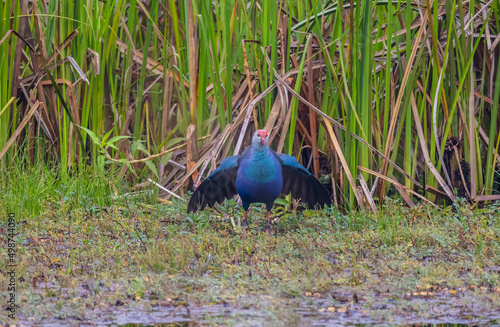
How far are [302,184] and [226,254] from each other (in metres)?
1.38

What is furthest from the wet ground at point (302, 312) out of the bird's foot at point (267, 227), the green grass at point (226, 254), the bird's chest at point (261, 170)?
the bird's chest at point (261, 170)

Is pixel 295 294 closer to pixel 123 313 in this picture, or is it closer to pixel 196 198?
pixel 123 313

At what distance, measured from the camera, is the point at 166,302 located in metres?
3.14

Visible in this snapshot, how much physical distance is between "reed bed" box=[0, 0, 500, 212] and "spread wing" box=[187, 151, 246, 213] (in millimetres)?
131

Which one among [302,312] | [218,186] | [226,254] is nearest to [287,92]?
[218,186]

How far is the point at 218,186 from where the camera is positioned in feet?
17.2

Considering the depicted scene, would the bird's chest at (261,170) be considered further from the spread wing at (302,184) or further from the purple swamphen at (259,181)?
the spread wing at (302,184)

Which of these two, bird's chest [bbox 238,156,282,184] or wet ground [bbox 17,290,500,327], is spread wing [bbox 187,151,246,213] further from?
wet ground [bbox 17,290,500,327]

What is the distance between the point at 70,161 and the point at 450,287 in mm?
3228

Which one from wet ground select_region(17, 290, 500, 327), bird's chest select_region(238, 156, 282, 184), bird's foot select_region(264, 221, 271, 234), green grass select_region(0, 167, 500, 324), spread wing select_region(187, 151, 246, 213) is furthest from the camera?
spread wing select_region(187, 151, 246, 213)

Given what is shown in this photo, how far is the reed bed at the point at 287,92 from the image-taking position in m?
5.04

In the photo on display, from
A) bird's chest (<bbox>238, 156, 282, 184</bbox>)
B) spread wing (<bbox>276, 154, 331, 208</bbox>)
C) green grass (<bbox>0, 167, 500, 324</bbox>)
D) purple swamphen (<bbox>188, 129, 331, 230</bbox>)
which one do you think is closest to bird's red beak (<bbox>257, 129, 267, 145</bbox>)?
purple swamphen (<bbox>188, 129, 331, 230</bbox>)

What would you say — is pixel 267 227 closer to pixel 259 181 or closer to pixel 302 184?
pixel 259 181

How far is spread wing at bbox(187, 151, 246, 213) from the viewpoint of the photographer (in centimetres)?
504
